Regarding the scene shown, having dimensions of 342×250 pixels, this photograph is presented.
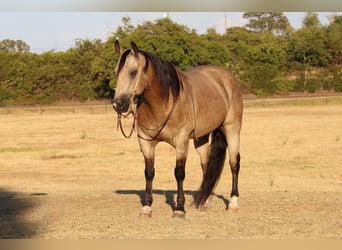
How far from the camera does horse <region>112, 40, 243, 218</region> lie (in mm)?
6113

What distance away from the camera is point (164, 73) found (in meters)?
6.54

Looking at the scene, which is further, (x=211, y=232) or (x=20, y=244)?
(x=211, y=232)

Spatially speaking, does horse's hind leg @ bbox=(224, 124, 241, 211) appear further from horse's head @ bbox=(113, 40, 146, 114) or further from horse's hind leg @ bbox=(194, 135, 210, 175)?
horse's head @ bbox=(113, 40, 146, 114)

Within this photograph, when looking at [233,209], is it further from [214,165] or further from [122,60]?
[122,60]

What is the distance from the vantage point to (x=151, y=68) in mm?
6406

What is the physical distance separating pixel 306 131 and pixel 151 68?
2564 centimetres

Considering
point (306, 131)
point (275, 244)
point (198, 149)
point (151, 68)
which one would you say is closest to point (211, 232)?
point (151, 68)

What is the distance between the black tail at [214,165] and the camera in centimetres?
771

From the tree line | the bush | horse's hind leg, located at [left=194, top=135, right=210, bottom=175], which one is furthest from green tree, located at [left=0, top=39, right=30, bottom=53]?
horse's hind leg, located at [left=194, top=135, right=210, bottom=175]

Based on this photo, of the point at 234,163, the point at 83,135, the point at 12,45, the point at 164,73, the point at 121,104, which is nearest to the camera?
the point at 121,104

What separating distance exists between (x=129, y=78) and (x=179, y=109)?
3.10ft

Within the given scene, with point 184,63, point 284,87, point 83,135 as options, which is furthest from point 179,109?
point 284,87

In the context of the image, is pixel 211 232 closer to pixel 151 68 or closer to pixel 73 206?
pixel 151 68

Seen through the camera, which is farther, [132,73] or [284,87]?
[284,87]
